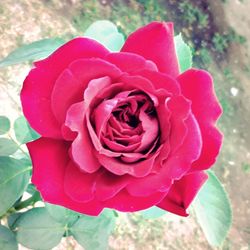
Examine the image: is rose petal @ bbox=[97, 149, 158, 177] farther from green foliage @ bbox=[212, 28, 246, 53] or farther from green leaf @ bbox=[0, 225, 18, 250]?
green foliage @ bbox=[212, 28, 246, 53]

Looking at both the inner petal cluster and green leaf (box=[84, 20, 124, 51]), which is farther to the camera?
green leaf (box=[84, 20, 124, 51])

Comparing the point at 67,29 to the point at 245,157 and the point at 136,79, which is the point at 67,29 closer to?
the point at 245,157

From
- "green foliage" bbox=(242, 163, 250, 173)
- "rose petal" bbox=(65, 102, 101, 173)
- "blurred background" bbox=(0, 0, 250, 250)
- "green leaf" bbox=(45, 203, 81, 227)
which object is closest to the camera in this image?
"rose petal" bbox=(65, 102, 101, 173)

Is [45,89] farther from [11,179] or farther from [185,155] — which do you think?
[11,179]

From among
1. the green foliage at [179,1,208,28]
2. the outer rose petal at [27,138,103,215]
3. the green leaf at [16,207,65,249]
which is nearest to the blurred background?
the green foliage at [179,1,208,28]

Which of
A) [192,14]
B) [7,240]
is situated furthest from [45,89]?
[192,14]

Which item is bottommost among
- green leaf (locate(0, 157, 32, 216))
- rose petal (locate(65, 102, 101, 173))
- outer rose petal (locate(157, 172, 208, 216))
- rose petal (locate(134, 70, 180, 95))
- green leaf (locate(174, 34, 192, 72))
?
green leaf (locate(0, 157, 32, 216))

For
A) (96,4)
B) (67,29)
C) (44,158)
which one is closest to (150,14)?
(96,4)
